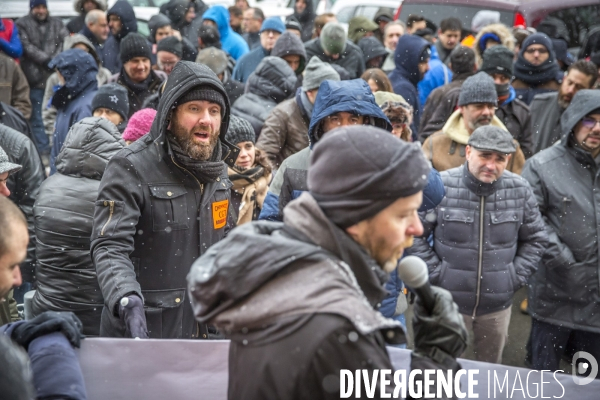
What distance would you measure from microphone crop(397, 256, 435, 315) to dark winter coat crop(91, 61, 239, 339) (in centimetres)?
184

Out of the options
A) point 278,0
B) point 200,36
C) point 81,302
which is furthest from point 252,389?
point 278,0

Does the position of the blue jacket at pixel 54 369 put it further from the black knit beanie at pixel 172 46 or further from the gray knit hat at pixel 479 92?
the black knit beanie at pixel 172 46

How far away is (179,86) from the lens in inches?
165

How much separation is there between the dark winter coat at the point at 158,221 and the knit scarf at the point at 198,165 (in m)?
0.03

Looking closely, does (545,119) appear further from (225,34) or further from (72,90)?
(225,34)

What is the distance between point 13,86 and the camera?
9.59 meters

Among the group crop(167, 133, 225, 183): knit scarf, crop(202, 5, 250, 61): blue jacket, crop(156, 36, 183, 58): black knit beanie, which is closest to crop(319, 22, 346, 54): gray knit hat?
crop(156, 36, 183, 58): black knit beanie

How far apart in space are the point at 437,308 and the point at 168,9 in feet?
38.0

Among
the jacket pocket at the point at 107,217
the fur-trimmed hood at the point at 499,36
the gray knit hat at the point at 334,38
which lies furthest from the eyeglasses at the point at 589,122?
the gray knit hat at the point at 334,38

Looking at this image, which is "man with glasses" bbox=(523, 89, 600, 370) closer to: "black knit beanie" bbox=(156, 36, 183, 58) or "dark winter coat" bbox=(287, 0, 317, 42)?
"black knit beanie" bbox=(156, 36, 183, 58)

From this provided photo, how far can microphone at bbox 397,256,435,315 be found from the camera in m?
2.42

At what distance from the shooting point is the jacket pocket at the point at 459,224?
545cm

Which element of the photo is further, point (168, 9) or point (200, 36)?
point (168, 9)

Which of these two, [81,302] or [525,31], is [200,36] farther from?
[81,302]
